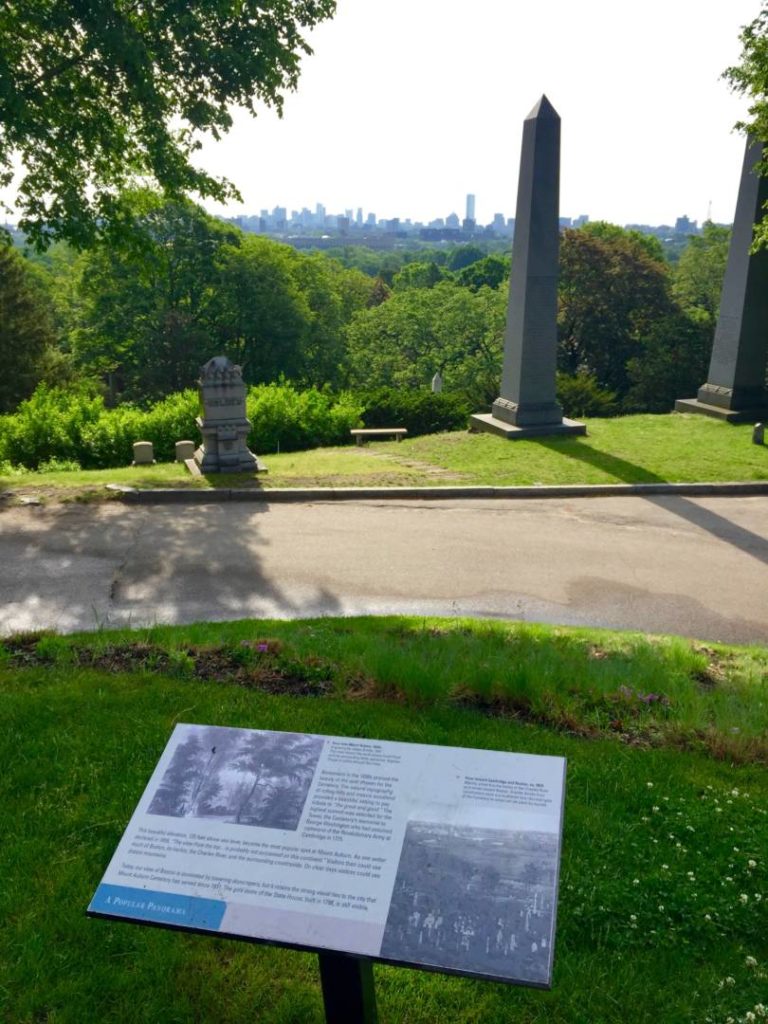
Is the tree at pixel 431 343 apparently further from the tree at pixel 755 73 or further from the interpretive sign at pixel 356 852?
the interpretive sign at pixel 356 852

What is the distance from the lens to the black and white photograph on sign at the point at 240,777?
10.0ft

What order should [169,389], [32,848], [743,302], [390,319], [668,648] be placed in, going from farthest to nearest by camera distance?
[390,319]
[169,389]
[743,302]
[668,648]
[32,848]

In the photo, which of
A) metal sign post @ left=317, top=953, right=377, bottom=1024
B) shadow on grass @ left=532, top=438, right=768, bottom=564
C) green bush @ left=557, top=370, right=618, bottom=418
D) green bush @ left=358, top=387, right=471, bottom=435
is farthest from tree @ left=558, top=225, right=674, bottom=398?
metal sign post @ left=317, top=953, right=377, bottom=1024

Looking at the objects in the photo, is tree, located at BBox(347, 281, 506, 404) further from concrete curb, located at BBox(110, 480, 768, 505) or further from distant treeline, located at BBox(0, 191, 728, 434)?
concrete curb, located at BBox(110, 480, 768, 505)

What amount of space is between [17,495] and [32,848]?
9.30m

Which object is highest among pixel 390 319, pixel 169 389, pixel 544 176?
pixel 544 176

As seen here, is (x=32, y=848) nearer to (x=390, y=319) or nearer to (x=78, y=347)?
(x=78, y=347)

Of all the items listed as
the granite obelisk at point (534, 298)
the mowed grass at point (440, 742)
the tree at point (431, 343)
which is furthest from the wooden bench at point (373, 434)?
the tree at point (431, 343)

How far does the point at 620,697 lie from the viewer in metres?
5.95

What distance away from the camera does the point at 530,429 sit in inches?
687

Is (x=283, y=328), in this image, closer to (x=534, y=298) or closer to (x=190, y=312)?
(x=190, y=312)

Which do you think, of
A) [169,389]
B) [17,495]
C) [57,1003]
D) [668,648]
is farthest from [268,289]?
[57,1003]

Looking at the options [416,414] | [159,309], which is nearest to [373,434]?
[416,414]

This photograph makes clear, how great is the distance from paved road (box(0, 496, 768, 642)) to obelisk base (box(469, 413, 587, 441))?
4.27 m
